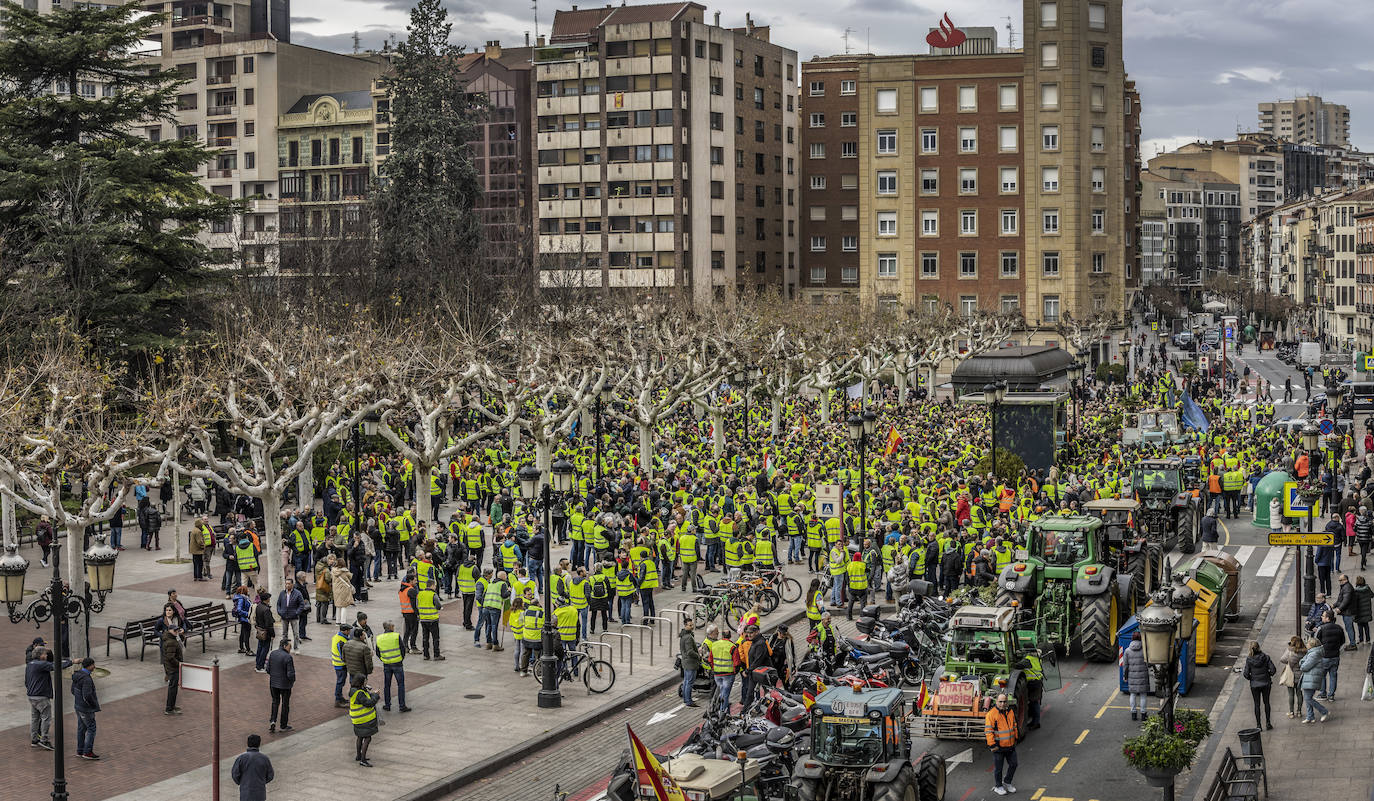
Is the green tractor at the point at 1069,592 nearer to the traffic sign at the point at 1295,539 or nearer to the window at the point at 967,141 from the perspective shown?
the traffic sign at the point at 1295,539

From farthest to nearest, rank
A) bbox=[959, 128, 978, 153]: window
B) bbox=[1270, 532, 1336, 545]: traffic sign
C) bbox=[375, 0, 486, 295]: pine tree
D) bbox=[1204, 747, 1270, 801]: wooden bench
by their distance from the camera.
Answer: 1. bbox=[959, 128, 978, 153]: window
2. bbox=[375, 0, 486, 295]: pine tree
3. bbox=[1270, 532, 1336, 545]: traffic sign
4. bbox=[1204, 747, 1270, 801]: wooden bench

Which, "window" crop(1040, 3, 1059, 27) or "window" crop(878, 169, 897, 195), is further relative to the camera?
"window" crop(878, 169, 897, 195)

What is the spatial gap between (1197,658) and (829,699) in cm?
1086

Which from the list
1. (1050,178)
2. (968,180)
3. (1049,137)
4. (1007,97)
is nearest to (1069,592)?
(1050,178)

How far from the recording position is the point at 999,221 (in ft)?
341

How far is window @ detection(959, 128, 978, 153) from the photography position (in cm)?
10419

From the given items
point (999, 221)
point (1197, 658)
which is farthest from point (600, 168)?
point (1197, 658)

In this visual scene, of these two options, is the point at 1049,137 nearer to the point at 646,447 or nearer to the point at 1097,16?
the point at 1097,16

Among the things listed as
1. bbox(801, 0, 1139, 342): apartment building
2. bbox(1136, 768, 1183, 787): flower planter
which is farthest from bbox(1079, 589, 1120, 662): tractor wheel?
bbox(801, 0, 1139, 342): apartment building

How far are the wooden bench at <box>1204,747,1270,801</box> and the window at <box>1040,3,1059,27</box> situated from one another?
88.2 metres

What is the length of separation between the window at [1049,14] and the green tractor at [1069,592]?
3181 inches

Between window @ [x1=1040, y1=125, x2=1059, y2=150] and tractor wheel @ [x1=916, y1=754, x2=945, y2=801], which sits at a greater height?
window @ [x1=1040, y1=125, x2=1059, y2=150]

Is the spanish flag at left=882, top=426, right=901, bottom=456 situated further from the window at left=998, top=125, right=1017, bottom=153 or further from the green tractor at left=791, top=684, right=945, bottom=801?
the window at left=998, top=125, right=1017, bottom=153

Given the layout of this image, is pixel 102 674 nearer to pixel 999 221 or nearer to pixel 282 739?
pixel 282 739
